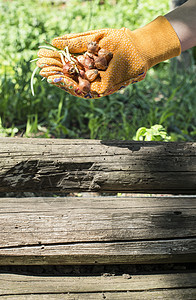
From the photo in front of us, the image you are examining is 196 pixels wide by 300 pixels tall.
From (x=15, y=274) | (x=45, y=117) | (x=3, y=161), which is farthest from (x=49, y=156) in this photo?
(x=45, y=117)

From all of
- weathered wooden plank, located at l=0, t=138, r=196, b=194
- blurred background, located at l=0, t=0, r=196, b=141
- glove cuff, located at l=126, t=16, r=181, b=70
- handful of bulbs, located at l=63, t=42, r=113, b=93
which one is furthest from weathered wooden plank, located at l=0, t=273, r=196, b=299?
glove cuff, located at l=126, t=16, r=181, b=70

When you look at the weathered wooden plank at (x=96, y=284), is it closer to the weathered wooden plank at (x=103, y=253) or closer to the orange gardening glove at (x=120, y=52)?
the weathered wooden plank at (x=103, y=253)

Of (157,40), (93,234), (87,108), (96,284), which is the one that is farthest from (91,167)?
(87,108)

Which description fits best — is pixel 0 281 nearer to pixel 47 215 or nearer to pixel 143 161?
pixel 47 215

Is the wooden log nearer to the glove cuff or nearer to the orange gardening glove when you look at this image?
the orange gardening glove

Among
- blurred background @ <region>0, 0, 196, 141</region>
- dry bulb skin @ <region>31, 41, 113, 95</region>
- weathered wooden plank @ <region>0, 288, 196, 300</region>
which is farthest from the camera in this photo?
blurred background @ <region>0, 0, 196, 141</region>

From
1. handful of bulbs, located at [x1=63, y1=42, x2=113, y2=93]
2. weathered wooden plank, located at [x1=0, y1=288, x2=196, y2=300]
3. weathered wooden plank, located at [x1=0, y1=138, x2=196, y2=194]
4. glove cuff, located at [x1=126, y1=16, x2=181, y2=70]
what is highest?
glove cuff, located at [x1=126, y1=16, x2=181, y2=70]

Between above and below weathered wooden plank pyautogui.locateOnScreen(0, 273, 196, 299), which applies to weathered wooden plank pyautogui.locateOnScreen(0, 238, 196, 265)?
above

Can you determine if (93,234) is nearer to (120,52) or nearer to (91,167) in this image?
(91,167)
